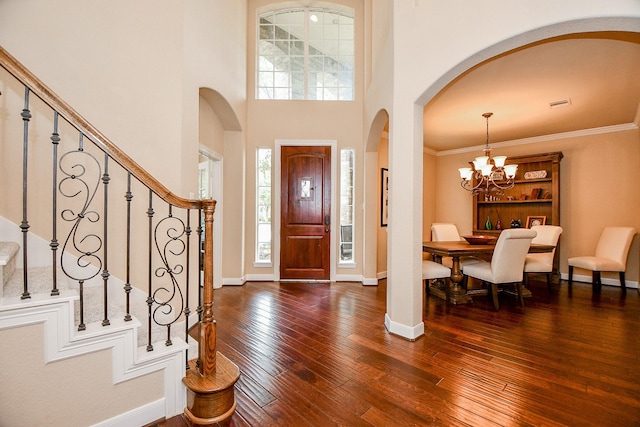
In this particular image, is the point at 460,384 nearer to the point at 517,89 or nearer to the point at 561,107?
the point at 517,89

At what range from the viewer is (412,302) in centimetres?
256

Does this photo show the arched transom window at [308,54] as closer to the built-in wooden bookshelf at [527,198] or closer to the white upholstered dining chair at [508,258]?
the white upholstered dining chair at [508,258]

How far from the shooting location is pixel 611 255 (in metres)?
4.26

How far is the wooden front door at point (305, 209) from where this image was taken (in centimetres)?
466

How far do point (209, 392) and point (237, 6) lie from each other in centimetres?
478

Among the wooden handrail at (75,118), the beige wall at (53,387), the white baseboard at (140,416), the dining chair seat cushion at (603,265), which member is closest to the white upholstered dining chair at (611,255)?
the dining chair seat cushion at (603,265)

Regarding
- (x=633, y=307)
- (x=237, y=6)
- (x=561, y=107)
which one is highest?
(x=237, y=6)

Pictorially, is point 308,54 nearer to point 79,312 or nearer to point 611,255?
point 79,312

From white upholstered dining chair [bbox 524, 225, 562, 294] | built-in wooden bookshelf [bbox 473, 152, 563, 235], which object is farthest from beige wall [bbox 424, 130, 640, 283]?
white upholstered dining chair [bbox 524, 225, 562, 294]

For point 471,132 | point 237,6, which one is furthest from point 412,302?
point 237,6

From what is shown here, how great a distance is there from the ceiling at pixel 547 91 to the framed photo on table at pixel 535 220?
156 cm

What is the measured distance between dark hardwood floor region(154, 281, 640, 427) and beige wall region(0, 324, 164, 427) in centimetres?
33

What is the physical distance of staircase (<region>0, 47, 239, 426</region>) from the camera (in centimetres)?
128

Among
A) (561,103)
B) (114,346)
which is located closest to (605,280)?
(561,103)
